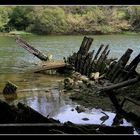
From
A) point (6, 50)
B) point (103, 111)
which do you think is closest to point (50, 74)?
point (103, 111)

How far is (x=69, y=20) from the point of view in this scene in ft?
164

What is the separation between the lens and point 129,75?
1200cm

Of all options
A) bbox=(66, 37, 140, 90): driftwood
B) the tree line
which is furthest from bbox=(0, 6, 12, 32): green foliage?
bbox=(66, 37, 140, 90): driftwood

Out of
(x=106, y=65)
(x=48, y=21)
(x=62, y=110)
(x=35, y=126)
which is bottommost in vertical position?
(x=35, y=126)

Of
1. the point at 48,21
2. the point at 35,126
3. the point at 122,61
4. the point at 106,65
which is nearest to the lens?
the point at 35,126

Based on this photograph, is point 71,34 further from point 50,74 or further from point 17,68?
point 50,74

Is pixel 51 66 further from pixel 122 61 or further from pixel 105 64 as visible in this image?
pixel 122 61

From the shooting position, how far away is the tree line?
47625mm

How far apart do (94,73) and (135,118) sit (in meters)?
6.74
